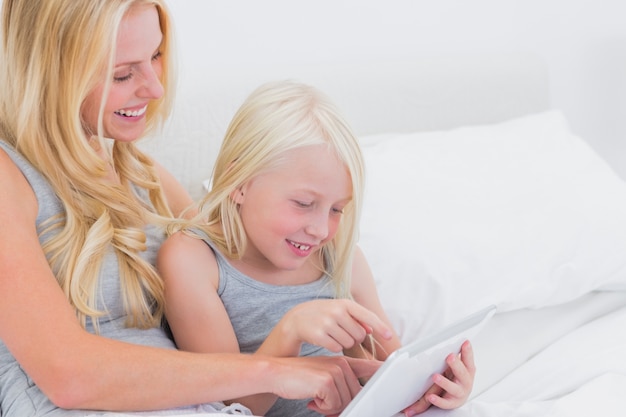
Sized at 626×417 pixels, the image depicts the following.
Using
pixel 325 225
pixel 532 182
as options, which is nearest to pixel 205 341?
pixel 325 225

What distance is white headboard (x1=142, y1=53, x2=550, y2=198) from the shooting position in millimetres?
1734

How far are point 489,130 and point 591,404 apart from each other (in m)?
0.85

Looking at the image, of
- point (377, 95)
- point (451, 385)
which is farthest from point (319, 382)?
point (377, 95)

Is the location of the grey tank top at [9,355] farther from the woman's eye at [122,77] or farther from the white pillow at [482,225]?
the white pillow at [482,225]

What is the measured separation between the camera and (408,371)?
1.03m

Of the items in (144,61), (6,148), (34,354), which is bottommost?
(34,354)

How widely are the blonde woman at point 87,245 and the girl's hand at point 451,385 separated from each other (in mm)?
90

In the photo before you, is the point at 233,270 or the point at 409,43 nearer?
the point at 233,270

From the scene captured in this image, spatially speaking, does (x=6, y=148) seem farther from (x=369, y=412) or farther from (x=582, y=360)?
(x=582, y=360)

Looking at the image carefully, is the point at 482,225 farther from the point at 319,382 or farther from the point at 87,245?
the point at 87,245

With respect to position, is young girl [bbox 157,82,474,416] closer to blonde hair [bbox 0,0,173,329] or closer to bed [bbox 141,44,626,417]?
blonde hair [bbox 0,0,173,329]

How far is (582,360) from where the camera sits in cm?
139

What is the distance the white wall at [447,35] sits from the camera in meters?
1.94

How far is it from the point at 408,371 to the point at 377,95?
1.08 meters
